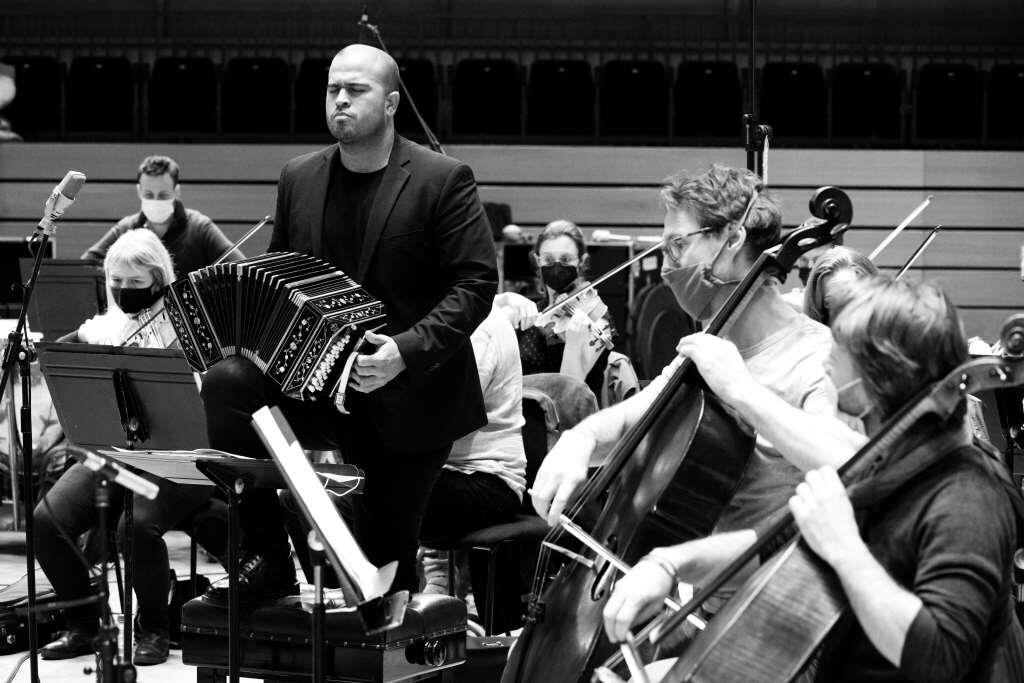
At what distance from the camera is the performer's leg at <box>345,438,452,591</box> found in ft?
9.46

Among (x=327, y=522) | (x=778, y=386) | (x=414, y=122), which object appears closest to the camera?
(x=327, y=522)

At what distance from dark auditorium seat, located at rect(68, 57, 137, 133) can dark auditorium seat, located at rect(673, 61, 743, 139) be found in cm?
394

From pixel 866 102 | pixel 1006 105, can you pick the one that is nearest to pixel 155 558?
pixel 866 102

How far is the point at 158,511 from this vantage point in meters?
4.07

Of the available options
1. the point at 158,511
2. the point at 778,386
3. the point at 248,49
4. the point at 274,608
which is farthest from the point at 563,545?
the point at 248,49

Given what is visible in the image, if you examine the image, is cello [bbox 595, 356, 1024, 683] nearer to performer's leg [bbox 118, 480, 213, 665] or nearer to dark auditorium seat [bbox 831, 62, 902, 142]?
performer's leg [bbox 118, 480, 213, 665]

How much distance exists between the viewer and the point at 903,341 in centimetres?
164

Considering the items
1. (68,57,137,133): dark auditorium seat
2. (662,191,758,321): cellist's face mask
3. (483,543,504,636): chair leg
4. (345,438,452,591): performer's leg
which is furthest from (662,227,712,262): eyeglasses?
(68,57,137,133): dark auditorium seat

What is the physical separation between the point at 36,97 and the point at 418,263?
23.7 ft

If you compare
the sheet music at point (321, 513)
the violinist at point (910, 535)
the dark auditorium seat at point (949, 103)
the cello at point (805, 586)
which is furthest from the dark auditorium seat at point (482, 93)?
the cello at point (805, 586)

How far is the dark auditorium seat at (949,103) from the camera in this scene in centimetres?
933

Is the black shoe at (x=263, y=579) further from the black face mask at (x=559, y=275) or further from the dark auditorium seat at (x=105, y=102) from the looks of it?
the dark auditorium seat at (x=105, y=102)

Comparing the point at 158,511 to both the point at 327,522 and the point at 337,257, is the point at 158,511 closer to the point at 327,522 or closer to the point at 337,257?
the point at 337,257

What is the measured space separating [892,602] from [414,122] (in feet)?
25.9
